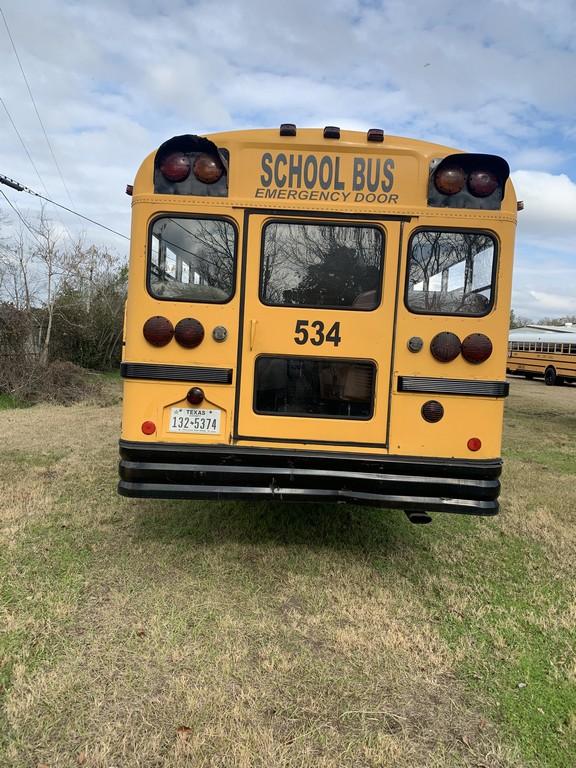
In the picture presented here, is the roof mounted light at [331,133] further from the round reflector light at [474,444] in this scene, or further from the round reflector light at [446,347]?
the round reflector light at [474,444]

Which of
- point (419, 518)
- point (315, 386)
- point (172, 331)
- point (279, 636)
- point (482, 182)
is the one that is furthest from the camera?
point (419, 518)

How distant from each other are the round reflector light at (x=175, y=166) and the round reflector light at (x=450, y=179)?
1.50 meters

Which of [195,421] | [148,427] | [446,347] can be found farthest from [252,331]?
[446,347]

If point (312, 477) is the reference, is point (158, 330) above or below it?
above

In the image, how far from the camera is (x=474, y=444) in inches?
128

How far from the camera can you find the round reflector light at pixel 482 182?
315cm

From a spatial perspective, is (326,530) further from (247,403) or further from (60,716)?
(60,716)

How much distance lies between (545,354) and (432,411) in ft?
82.0

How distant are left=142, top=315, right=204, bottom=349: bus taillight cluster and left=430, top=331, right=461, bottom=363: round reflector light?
4.65 feet

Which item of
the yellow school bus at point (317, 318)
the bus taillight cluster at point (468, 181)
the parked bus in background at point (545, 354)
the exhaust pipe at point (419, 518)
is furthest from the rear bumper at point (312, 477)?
the parked bus in background at point (545, 354)

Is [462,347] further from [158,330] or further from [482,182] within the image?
[158,330]

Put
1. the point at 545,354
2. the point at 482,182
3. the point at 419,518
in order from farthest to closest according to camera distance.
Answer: the point at 545,354 → the point at 419,518 → the point at 482,182

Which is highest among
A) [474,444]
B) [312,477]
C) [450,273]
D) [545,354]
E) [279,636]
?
[450,273]

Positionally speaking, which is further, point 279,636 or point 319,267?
point 319,267
